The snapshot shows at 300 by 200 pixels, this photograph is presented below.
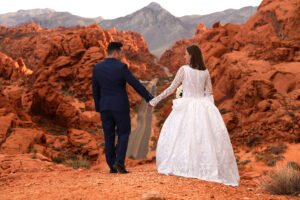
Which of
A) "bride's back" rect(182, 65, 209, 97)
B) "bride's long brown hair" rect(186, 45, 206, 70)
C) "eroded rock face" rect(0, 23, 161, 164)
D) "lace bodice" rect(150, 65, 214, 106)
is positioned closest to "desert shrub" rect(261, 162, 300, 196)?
"lace bodice" rect(150, 65, 214, 106)

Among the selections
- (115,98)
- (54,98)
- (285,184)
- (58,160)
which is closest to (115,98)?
(115,98)

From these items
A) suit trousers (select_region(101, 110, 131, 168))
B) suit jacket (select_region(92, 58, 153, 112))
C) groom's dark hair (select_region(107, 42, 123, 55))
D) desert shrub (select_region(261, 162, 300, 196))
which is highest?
groom's dark hair (select_region(107, 42, 123, 55))

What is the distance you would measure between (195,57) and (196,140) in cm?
161

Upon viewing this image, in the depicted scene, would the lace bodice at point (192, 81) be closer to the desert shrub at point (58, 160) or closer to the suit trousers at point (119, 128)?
the suit trousers at point (119, 128)

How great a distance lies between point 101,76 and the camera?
5184 mm

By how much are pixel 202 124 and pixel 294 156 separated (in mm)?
7887

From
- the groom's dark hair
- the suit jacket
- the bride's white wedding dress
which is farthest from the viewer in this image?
the groom's dark hair

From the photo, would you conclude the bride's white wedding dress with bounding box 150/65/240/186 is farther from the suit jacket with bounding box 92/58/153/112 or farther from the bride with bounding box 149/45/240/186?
the suit jacket with bounding box 92/58/153/112

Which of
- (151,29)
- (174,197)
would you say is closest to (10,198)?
(174,197)

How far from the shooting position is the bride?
179 inches

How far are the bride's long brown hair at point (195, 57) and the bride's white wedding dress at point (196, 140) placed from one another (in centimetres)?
9

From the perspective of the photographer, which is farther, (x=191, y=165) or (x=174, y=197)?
(x=191, y=165)

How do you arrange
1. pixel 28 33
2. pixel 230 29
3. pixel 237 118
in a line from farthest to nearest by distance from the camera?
pixel 28 33
pixel 230 29
pixel 237 118

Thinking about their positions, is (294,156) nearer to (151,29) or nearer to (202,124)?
(202,124)
